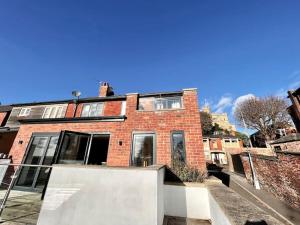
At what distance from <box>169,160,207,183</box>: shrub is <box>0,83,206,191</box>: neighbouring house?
33 centimetres

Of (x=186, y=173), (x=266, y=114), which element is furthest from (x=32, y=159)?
(x=266, y=114)

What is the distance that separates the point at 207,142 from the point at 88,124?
1300 inches

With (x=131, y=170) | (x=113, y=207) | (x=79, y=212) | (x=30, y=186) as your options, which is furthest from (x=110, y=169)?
(x=30, y=186)

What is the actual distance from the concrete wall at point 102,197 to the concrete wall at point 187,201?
192 centimetres

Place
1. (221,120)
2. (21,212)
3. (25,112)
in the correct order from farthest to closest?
(221,120), (25,112), (21,212)

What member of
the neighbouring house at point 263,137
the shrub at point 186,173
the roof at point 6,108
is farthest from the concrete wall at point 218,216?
the neighbouring house at point 263,137

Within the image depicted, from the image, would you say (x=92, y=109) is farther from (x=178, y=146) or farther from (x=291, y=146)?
(x=291, y=146)

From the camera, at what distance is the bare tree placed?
28.4 metres

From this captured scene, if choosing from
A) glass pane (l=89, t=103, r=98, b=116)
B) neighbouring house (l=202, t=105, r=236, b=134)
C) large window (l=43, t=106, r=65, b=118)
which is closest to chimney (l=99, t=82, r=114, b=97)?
glass pane (l=89, t=103, r=98, b=116)

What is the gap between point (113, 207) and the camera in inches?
140

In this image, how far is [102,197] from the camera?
367cm

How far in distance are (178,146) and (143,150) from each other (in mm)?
1932

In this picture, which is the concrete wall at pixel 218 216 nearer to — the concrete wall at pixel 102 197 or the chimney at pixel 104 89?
the concrete wall at pixel 102 197

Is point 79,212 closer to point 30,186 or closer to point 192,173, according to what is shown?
point 192,173
